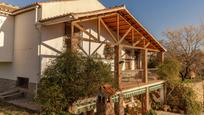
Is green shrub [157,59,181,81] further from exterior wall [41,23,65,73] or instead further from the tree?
exterior wall [41,23,65,73]

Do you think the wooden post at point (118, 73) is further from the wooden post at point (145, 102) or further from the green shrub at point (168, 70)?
the green shrub at point (168, 70)

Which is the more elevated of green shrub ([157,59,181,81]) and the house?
the house

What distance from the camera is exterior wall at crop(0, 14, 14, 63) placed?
14273 mm

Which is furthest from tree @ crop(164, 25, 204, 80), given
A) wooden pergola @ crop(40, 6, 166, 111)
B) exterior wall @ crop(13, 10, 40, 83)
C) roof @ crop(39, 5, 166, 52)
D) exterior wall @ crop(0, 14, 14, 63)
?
exterior wall @ crop(0, 14, 14, 63)

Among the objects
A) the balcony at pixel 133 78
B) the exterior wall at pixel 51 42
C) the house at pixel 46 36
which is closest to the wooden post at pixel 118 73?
the house at pixel 46 36

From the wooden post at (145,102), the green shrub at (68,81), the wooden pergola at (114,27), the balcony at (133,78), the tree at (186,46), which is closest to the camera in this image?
the green shrub at (68,81)

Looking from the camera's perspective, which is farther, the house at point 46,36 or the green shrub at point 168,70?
the green shrub at point 168,70

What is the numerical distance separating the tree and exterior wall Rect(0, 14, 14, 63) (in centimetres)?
2368

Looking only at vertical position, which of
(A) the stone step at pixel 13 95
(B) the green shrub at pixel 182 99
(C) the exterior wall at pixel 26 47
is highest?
(C) the exterior wall at pixel 26 47

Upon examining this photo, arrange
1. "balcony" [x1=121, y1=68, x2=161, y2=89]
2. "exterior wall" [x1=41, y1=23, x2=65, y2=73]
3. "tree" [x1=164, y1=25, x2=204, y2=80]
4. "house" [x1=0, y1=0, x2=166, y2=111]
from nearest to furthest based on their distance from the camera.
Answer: "house" [x1=0, y1=0, x2=166, y2=111] < "exterior wall" [x1=41, y1=23, x2=65, y2=73] < "balcony" [x1=121, y1=68, x2=161, y2=89] < "tree" [x1=164, y1=25, x2=204, y2=80]

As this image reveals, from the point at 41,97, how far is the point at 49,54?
13.7 ft

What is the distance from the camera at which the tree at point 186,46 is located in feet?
102

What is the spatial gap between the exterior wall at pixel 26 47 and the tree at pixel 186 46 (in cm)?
2327

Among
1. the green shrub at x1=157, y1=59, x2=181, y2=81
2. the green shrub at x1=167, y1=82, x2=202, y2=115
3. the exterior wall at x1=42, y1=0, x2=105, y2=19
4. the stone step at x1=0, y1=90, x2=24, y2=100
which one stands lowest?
the green shrub at x1=167, y1=82, x2=202, y2=115
